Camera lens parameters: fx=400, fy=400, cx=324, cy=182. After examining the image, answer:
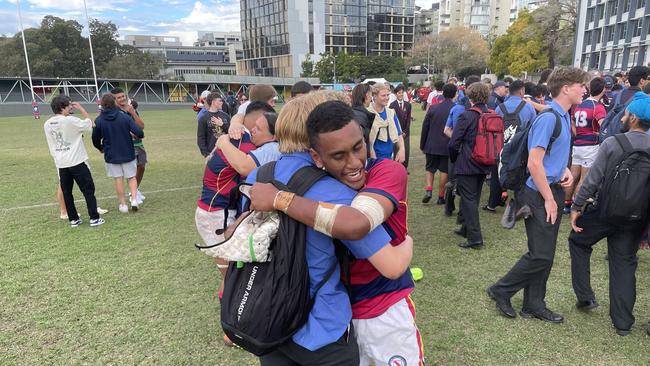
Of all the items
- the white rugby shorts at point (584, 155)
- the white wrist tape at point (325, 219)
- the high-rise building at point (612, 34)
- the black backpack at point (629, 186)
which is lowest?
the white rugby shorts at point (584, 155)

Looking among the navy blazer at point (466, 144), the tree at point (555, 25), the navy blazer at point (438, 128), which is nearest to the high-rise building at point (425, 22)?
the tree at point (555, 25)

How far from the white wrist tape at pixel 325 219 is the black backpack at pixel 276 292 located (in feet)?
0.33

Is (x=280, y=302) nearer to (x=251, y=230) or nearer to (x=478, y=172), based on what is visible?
Answer: (x=251, y=230)

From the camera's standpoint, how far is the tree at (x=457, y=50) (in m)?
78.0

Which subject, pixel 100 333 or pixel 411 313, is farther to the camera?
pixel 100 333

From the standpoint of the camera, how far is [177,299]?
406cm

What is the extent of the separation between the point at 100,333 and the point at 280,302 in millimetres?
2932

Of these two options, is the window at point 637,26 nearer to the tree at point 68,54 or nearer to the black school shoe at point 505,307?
the black school shoe at point 505,307

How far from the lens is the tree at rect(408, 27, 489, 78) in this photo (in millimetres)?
78000

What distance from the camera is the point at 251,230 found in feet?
4.65

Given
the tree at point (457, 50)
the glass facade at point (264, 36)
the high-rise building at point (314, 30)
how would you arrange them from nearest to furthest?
the tree at point (457, 50)
the high-rise building at point (314, 30)
the glass facade at point (264, 36)

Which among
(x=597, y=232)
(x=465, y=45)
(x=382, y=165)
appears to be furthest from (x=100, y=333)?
(x=465, y=45)

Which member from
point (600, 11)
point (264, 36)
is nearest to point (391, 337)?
point (600, 11)

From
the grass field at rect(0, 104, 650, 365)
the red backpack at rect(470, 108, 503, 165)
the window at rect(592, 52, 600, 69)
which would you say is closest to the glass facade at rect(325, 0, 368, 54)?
the window at rect(592, 52, 600, 69)
